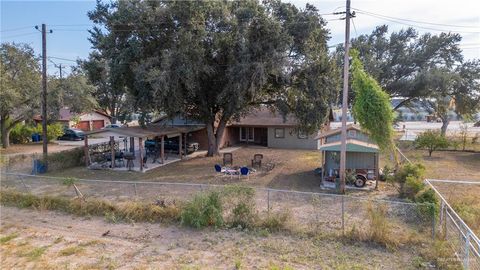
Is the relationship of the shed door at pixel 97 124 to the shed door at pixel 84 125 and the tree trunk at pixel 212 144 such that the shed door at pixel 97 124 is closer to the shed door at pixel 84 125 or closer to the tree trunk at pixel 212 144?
the shed door at pixel 84 125

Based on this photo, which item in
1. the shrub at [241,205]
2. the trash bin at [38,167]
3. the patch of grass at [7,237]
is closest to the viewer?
the patch of grass at [7,237]

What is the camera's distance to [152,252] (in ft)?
27.6

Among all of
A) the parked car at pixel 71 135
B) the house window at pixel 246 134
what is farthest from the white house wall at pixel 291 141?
the parked car at pixel 71 135

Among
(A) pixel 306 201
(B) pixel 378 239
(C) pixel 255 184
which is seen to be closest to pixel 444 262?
(B) pixel 378 239

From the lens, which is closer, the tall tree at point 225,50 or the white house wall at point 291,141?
the tall tree at point 225,50

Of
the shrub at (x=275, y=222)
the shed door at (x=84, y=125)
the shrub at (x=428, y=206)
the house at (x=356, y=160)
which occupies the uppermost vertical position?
the shed door at (x=84, y=125)

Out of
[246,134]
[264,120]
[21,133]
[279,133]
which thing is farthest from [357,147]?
[21,133]

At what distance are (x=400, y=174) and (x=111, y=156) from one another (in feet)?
54.8

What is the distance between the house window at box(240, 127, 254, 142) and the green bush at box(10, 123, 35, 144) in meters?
24.1

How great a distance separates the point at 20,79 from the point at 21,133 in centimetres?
1014

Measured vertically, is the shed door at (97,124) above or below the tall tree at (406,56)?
below

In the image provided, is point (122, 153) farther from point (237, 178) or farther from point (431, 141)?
point (431, 141)

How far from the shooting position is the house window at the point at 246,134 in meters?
32.0

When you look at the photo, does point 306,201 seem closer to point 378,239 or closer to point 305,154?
point 378,239
